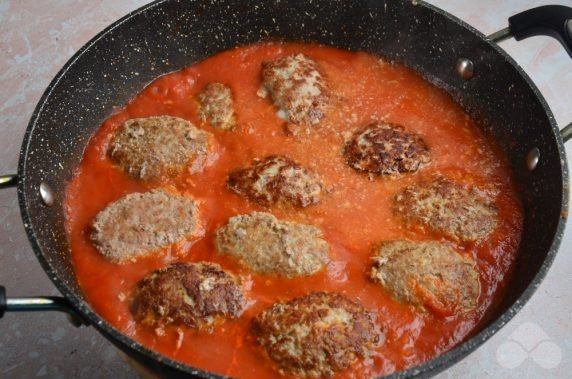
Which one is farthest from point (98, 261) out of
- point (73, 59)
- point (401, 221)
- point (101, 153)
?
point (401, 221)

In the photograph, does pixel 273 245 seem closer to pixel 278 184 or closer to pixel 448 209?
pixel 278 184

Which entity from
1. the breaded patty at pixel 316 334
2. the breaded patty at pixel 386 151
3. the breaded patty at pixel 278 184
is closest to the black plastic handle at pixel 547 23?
the breaded patty at pixel 386 151

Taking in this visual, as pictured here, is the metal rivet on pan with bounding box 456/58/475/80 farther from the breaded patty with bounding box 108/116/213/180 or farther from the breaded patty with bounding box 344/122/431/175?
the breaded patty with bounding box 108/116/213/180

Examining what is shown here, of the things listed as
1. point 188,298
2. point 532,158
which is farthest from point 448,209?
point 188,298

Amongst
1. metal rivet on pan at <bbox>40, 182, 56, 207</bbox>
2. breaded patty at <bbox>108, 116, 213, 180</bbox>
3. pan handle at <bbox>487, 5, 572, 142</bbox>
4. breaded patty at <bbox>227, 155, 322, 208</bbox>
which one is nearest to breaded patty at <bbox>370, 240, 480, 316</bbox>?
breaded patty at <bbox>227, 155, 322, 208</bbox>

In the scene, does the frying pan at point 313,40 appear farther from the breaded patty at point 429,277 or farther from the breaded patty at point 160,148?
the breaded patty at point 160,148

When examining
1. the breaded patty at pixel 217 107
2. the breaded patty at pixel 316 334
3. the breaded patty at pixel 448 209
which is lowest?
the breaded patty at pixel 316 334
